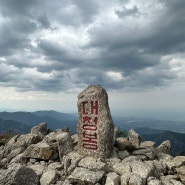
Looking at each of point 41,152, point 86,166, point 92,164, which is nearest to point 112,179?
point 92,164

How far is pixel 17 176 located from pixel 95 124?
7.79 metres

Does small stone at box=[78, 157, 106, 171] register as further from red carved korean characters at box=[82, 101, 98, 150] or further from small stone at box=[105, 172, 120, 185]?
small stone at box=[105, 172, 120, 185]

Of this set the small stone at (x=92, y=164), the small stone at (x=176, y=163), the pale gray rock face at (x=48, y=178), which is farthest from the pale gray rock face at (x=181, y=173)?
the pale gray rock face at (x=48, y=178)

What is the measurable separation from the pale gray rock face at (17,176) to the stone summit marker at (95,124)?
5698mm

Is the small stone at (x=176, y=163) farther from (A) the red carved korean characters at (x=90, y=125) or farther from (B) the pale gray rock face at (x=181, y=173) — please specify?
(A) the red carved korean characters at (x=90, y=125)

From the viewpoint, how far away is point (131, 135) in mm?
32656

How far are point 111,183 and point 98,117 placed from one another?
6.25 metres

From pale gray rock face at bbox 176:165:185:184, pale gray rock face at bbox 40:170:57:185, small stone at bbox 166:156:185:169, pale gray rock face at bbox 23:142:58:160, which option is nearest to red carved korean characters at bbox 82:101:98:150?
pale gray rock face at bbox 23:142:58:160

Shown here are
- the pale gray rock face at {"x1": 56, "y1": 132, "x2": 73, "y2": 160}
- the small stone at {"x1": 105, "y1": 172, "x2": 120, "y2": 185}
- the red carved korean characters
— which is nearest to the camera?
the small stone at {"x1": 105, "y1": 172, "x2": 120, "y2": 185}

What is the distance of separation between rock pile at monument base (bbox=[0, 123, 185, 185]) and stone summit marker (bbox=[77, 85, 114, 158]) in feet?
2.48

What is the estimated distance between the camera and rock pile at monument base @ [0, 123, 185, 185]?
63.7 feet

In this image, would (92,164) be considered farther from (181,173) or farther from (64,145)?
(181,173)

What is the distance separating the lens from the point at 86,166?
864 inches

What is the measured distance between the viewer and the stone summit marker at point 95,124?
77.0 ft
